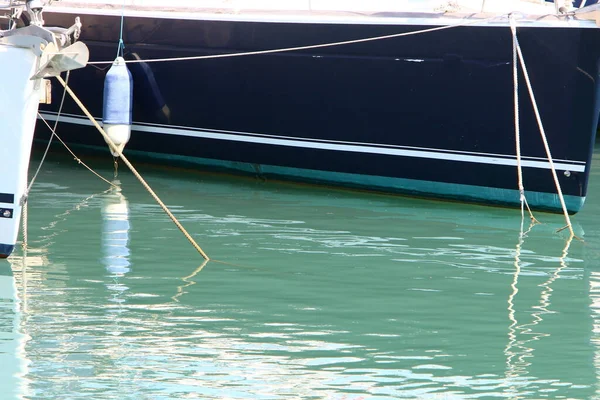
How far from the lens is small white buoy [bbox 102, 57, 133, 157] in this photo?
10305mm

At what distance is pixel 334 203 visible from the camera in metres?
9.51

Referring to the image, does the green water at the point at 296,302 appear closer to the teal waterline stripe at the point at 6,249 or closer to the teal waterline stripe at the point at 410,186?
the teal waterline stripe at the point at 6,249

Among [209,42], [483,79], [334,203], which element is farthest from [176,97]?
[483,79]

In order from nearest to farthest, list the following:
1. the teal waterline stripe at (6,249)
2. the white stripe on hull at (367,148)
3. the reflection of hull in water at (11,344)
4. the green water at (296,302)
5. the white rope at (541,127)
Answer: the reflection of hull in water at (11,344)
the green water at (296,302)
the teal waterline stripe at (6,249)
the white rope at (541,127)
the white stripe on hull at (367,148)

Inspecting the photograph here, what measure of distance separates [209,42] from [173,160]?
5.04 ft

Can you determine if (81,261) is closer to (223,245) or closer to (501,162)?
(223,245)

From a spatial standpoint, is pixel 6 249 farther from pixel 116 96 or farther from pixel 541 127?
pixel 541 127

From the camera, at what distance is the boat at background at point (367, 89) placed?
29.2ft

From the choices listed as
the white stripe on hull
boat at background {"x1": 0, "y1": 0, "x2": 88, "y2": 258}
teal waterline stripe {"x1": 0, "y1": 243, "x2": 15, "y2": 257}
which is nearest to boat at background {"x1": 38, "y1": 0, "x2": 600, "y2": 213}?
the white stripe on hull

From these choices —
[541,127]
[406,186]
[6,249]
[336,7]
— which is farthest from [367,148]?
[6,249]

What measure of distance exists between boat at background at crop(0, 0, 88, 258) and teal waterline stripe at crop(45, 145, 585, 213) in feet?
12.4

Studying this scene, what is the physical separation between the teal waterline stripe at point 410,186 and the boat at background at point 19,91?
3.76 meters

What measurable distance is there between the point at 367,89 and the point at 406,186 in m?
0.97

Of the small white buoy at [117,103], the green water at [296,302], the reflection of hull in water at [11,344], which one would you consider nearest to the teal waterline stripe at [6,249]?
the green water at [296,302]
